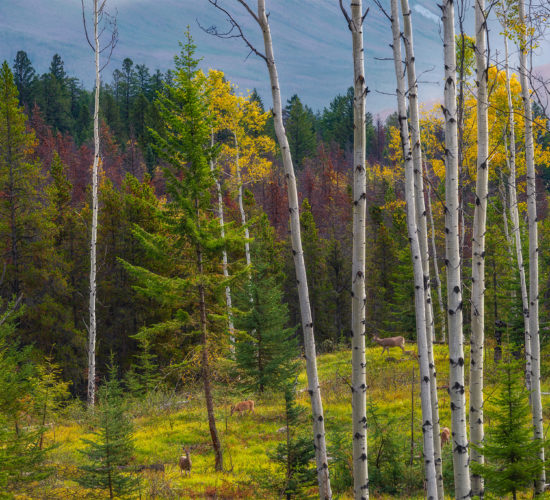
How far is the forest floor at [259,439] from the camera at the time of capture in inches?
331

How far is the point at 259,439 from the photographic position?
1237cm

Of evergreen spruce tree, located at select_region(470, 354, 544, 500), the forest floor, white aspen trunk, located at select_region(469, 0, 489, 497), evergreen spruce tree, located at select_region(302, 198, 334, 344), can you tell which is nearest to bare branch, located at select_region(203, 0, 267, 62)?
white aspen trunk, located at select_region(469, 0, 489, 497)

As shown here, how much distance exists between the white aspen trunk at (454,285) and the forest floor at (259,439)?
4.08 ft

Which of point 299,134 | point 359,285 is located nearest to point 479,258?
point 359,285

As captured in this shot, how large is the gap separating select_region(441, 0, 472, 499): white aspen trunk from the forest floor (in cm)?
124

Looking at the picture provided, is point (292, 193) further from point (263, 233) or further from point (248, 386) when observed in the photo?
point (263, 233)

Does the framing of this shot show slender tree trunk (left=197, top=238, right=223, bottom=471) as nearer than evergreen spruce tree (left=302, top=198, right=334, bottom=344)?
Yes

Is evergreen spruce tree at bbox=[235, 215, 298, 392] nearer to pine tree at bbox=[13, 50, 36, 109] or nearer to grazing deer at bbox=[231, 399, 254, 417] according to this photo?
grazing deer at bbox=[231, 399, 254, 417]

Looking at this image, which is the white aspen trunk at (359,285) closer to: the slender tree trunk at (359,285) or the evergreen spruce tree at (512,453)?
the slender tree trunk at (359,285)

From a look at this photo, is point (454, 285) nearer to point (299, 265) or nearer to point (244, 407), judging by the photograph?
point (299, 265)

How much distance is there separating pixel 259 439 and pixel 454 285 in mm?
9440

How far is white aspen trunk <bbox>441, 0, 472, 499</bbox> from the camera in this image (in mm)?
4430

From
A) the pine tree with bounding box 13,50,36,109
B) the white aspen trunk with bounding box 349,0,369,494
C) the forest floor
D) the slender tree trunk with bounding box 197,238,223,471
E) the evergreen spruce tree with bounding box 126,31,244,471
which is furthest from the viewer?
the pine tree with bounding box 13,50,36,109

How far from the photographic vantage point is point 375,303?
34938 millimetres
